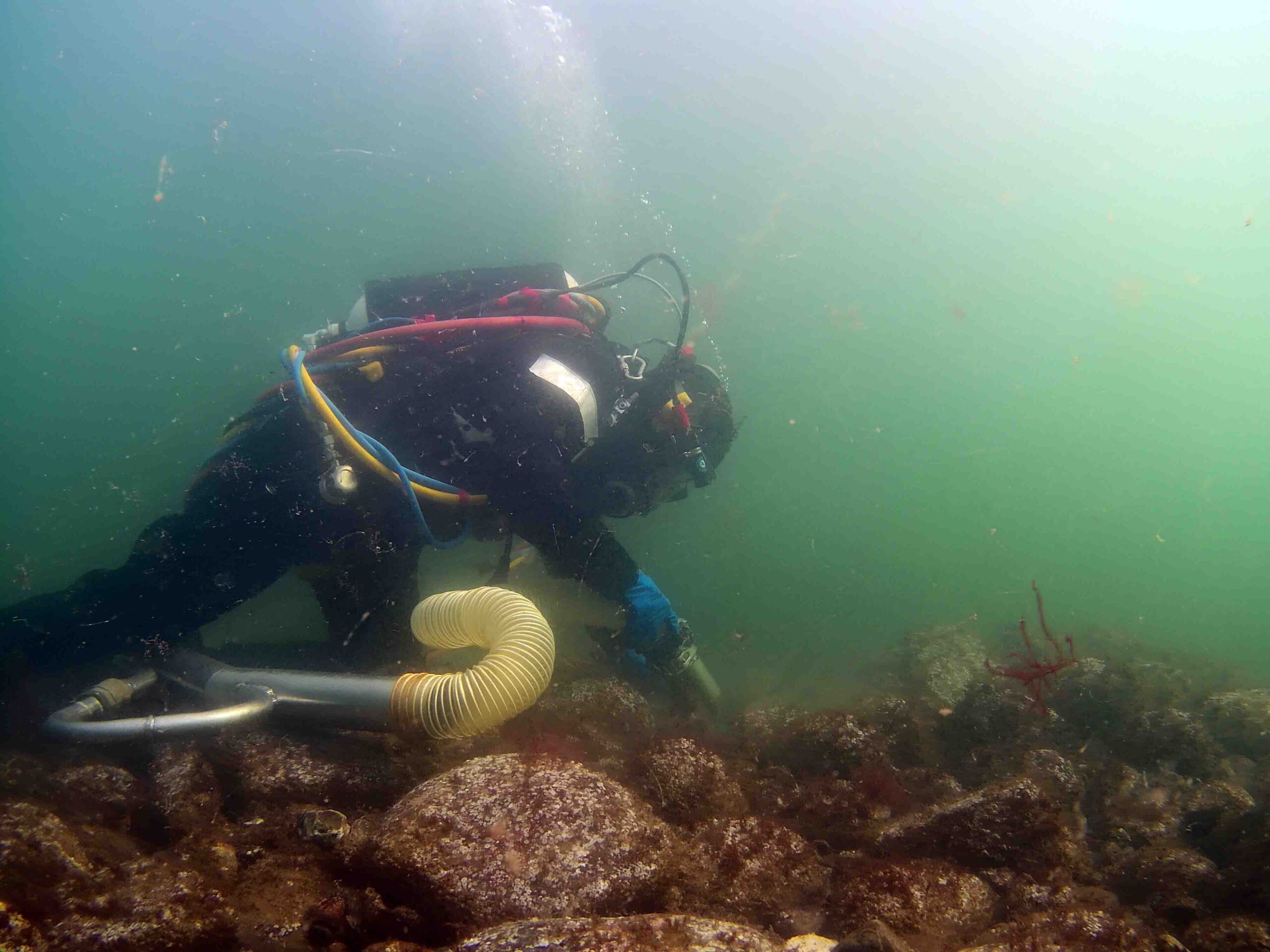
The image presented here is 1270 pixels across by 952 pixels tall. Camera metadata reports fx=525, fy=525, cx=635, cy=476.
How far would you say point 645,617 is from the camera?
4496mm

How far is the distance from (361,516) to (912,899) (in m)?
3.82

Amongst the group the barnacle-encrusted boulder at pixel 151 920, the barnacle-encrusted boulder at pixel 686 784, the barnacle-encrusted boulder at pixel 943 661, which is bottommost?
the barnacle-encrusted boulder at pixel 943 661

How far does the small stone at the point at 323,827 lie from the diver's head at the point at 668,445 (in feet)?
9.00

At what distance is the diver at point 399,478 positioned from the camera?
369 centimetres

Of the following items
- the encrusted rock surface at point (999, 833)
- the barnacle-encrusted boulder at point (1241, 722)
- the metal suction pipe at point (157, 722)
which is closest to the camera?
the encrusted rock surface at point (999, 833)

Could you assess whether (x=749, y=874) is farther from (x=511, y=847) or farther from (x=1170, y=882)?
(x=1170, y=882)

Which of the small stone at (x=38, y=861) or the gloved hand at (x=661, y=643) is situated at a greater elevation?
the small stone at (x=38, y=861)

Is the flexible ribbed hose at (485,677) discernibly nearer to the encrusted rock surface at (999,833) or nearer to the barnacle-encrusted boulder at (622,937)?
the barnacle-encrusted boulder at (622,937)

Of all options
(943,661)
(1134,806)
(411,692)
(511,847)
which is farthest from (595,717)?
(943,661)

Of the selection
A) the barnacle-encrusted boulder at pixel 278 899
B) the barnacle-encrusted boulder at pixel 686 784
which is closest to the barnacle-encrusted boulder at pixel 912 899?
the barnacle-encrusted boulder at pixel 686 784

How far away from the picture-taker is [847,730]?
11.5 feet

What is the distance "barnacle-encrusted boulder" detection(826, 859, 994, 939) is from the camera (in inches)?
78.7

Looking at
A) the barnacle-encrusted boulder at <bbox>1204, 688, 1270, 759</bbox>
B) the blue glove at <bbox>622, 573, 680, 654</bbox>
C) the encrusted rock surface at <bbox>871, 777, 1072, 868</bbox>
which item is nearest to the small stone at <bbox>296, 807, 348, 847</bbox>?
the blue glove at <bbox>622, 573, 680, 654</bbox>

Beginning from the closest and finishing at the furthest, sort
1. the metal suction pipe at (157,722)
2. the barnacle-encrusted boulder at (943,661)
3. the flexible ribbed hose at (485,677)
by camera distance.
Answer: the flexible ribbed hose at (485,677), the metal suction pipe at (157,722), the barnacle-encrusted boulder at (943,661)
